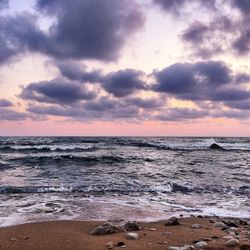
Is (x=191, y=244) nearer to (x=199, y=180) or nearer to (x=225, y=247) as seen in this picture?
(x=225, y=247)

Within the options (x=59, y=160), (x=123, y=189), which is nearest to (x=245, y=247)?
(x=123, y=189)

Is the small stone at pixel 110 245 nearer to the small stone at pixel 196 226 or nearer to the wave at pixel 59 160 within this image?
the small stone at pixel 196 226

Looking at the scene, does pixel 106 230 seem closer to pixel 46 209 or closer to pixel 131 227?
pixel 131 227

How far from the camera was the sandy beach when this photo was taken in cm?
547

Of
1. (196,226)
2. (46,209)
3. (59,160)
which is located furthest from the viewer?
(59,160)

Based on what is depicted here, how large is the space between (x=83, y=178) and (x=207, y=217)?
24.3ft

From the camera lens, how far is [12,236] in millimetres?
6008

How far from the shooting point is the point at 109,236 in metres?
6.00

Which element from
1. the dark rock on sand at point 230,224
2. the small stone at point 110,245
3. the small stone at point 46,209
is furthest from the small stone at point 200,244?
the small stone at point 46,209

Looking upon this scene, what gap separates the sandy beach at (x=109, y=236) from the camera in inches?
215

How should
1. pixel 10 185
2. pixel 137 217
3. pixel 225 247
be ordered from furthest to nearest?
pixel 10 185 → pixel 137 217 → pixel 225 247

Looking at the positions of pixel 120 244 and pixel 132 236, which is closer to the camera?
pixel 120 244

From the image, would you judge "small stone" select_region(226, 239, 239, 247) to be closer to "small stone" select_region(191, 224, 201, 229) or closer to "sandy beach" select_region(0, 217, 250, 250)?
"sandy beach" select_region(0, 217, 250, 250)

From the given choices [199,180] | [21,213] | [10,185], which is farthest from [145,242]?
[199,180]
